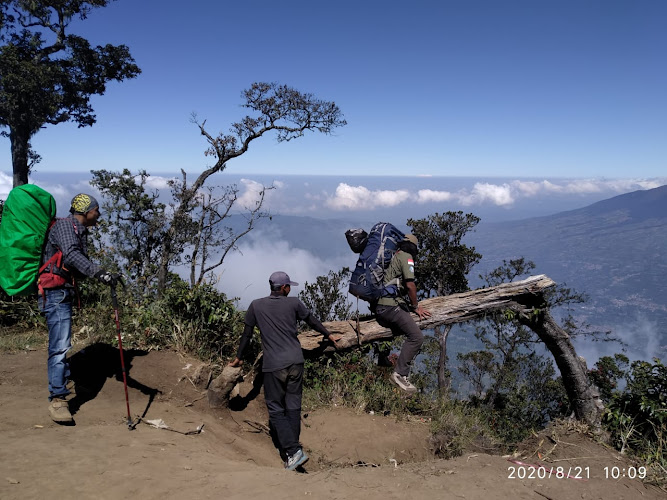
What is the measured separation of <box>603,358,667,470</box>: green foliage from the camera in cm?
578

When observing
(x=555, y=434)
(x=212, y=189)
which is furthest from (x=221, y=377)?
(x=212, y=189)

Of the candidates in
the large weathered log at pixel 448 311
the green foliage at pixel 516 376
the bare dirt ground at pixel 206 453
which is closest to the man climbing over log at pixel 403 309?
the large weathered log at pixel 448 311

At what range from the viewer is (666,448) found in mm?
5391

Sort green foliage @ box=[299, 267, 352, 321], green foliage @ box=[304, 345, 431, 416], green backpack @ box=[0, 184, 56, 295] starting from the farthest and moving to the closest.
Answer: green foliage @ box=[299, 267, 352, 321], green foliage @ box=[304, 345, 431, 416], green backpack @ box=[0, 184, 56, 295]

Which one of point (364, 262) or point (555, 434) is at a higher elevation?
point (364, 262)

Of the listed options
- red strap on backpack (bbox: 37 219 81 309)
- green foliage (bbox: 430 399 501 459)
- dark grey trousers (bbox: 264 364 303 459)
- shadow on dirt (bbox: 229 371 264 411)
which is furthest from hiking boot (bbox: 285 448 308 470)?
red strap on backpack (bbox: 37 219 81 309)

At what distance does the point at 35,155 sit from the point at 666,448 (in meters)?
24.9

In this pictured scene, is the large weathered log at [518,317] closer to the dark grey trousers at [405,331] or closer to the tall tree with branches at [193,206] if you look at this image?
the dark grey trousers at [405,331]

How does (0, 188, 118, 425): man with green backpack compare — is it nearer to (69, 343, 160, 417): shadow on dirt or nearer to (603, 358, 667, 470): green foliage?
(69, 343, 160, 417): shadow on dirt

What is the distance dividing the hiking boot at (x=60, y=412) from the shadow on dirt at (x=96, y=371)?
43 cm

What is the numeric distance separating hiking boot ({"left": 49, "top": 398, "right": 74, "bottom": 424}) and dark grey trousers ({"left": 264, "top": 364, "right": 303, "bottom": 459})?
2159 mm

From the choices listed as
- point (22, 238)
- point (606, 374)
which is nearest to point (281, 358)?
point (22, 238)

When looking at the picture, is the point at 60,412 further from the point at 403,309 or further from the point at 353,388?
the point at 403,309

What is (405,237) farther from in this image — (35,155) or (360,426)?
(35,155)
